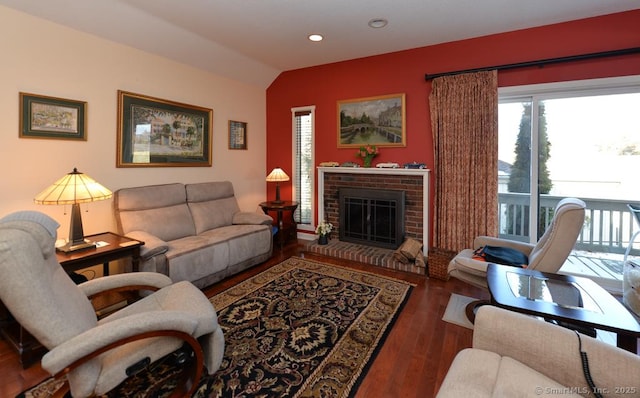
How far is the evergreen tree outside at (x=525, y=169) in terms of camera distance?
334 centimetres

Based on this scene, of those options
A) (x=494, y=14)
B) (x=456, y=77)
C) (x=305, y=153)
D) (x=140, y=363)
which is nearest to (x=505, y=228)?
(x=456, y=77)

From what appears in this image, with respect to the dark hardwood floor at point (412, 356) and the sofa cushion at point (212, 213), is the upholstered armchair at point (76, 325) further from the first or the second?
the sofa cushion at point (212, 213)

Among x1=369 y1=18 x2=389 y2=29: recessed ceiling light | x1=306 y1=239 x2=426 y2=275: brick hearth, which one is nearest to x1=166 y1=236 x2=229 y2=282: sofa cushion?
x1=306 y1=239 x2=426 y2=275: brick hearth

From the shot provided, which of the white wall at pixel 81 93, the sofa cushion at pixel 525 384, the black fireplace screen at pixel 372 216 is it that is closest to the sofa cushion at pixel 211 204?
the white wall at pixel 81 93

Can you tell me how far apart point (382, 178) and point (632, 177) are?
8.41ft

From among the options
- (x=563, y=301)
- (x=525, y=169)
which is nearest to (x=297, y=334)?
(x=563, y=301)

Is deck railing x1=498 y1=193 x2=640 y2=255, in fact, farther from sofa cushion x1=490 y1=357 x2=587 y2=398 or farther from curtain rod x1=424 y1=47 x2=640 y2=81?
sofa cushion x1=490 y1=357 x2=587 y2=398

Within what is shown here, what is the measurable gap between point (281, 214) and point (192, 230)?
130 cm

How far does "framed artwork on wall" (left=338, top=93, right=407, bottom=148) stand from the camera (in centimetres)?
402

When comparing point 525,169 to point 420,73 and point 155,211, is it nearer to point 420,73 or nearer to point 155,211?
point 420,73

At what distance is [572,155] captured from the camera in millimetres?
3256

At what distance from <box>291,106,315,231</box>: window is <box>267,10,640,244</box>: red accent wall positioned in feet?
0.39

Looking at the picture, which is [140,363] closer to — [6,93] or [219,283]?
[219,283]

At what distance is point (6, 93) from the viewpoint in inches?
97.5
